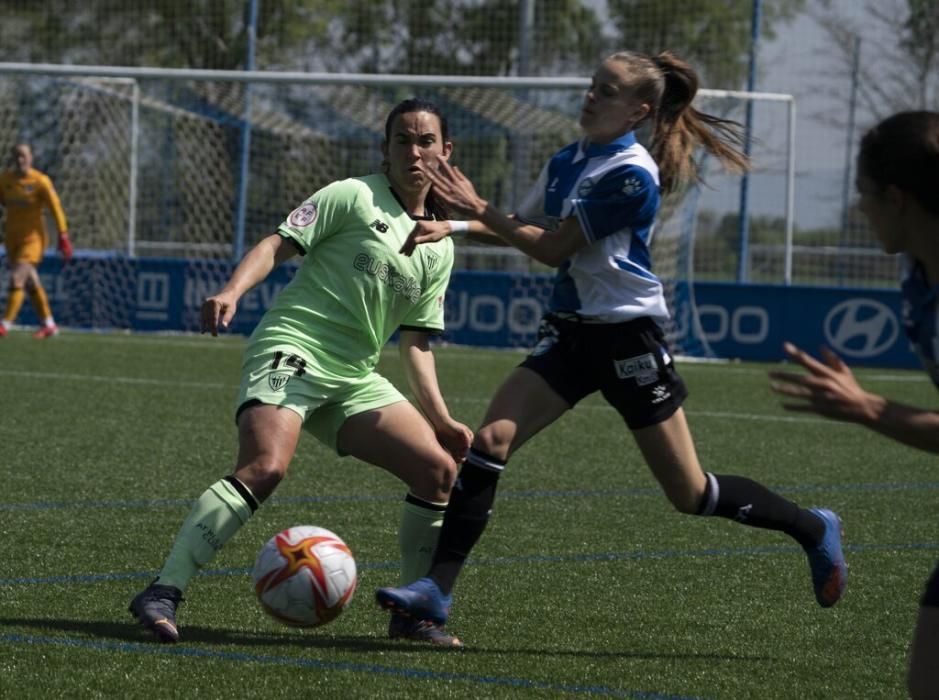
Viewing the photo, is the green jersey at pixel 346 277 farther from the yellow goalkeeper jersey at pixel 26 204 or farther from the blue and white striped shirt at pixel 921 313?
the yellow goalkeeper jersey at pixel 26 204

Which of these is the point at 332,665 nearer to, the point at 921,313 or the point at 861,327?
the point at 921,313

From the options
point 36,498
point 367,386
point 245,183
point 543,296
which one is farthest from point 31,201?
point 367,386

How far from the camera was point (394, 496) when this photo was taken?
7996 millimetres

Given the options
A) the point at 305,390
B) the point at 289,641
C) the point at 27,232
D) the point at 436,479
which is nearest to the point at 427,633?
the point at 289,641

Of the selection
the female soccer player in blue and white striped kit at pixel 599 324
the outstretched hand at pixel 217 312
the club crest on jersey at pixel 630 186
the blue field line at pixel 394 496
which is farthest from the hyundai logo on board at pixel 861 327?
the outstretched hand at pixel 217 312

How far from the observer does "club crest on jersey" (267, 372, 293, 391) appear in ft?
16.1

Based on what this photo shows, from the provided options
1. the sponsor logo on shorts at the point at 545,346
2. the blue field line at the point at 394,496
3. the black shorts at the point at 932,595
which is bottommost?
the blue field line at the point at 394,496

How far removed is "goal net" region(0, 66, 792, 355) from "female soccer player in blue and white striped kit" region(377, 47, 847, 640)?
12922mm

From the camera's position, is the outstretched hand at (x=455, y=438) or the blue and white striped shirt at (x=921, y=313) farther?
the outstretched hand at (x=455, y=438)

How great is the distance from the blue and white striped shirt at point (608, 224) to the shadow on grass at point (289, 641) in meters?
1.02

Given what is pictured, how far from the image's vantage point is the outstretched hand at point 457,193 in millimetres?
4547

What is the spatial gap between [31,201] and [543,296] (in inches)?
232

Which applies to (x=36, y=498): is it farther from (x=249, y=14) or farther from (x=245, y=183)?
(x=249, y=14)

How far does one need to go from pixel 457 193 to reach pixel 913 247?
57.6 inches
